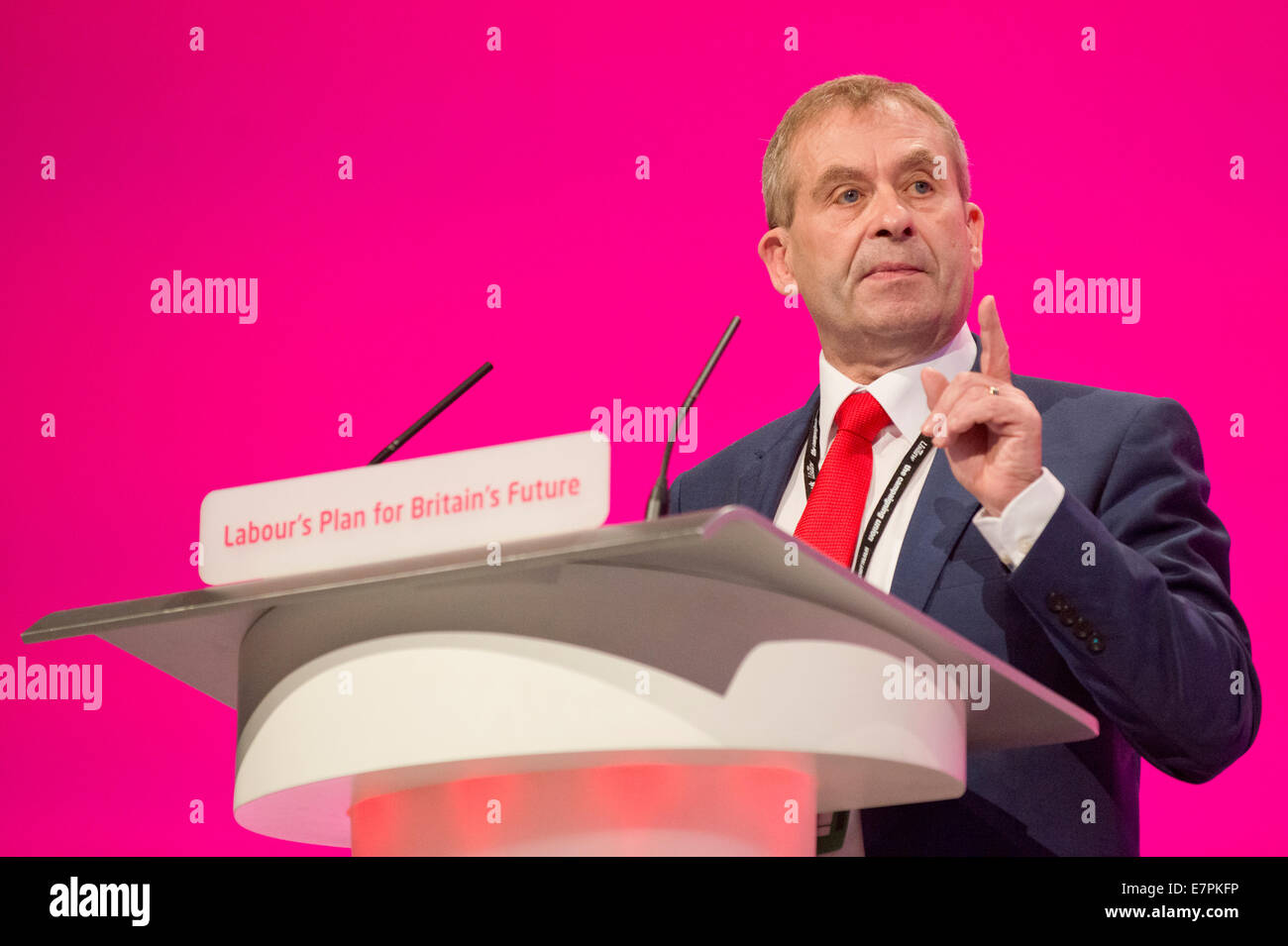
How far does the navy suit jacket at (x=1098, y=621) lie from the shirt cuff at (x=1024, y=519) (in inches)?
0.6

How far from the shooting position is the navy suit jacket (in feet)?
5.26

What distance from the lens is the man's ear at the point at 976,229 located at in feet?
8.45

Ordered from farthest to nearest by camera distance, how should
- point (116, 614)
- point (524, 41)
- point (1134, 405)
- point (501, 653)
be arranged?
point (524, 41), point (1134, 405), point (116, 614), point (501, 653)

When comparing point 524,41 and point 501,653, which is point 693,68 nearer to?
point 524,41

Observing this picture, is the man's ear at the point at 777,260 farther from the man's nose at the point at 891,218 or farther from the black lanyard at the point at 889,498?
the black lanyard at the point at 889,498

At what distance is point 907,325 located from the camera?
2.38m

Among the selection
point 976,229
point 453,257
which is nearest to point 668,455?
point 976,229

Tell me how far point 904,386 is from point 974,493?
0.64m

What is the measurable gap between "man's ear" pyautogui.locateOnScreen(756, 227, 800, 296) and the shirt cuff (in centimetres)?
112

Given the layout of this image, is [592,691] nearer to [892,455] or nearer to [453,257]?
[892,455]

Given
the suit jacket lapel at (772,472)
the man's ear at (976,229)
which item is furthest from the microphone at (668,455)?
the man's ear at (976,229)

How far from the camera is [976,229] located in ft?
8.59
